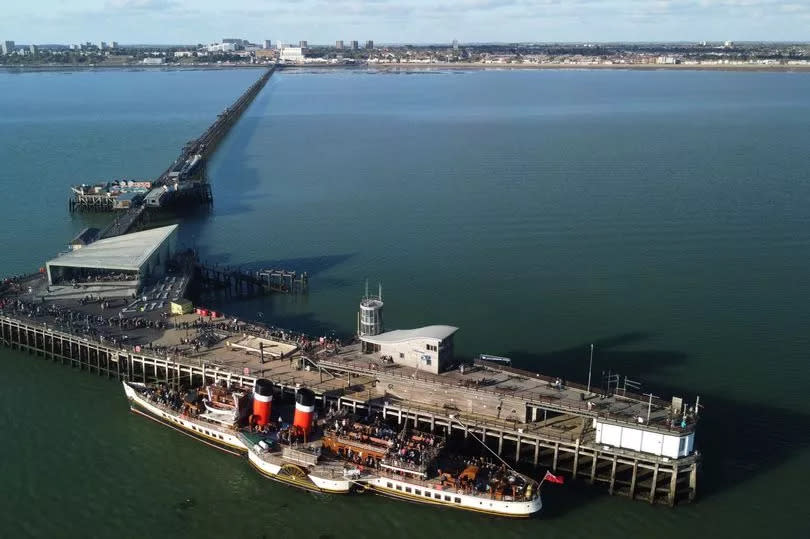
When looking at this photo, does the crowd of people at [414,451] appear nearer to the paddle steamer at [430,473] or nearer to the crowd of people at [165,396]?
the paddle steamer at [430,473]

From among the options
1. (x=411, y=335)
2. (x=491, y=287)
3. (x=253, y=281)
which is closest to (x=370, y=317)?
(x=411, y=335)

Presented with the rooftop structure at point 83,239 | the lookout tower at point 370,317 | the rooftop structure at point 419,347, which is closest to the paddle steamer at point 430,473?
the rooftop structure at point 419,347

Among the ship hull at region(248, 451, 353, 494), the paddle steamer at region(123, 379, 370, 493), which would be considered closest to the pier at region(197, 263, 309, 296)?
the paddle steamer at region(123, 379, 370, 493)

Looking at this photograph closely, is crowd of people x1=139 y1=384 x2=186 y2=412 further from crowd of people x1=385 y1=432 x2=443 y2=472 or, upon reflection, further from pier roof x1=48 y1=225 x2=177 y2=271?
pier roof x1=48 y1=225 x2=177 y2=271

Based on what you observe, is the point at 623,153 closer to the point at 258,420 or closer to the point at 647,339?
the point at 647,339

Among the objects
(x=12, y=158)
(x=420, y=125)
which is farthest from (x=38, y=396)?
(x=420, y=125)

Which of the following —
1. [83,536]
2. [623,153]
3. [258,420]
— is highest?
[623,153]
